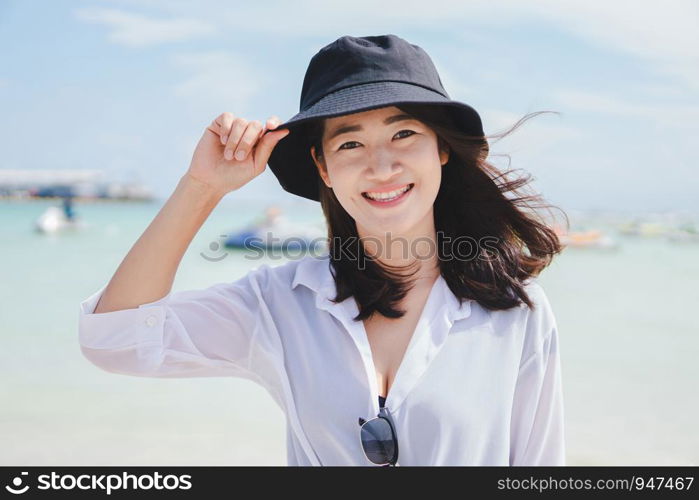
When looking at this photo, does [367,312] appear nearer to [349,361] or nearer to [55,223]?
[349,361]

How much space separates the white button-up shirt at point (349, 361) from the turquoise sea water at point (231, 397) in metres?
0.86

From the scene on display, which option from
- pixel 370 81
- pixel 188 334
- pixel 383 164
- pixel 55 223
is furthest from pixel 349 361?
pixel 55 223

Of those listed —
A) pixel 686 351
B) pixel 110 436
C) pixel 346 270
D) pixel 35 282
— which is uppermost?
pixel 35 282

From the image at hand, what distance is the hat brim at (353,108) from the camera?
185 cm

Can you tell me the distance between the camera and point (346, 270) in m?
2.19

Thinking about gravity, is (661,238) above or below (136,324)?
above

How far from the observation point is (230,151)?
1944 millimetres

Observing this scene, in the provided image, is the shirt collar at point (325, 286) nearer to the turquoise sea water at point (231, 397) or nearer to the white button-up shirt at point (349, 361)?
the white button-up shirt at point (349, 361)

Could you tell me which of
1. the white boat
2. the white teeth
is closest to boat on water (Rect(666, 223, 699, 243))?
the white teeth

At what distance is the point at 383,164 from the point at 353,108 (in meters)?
0.20

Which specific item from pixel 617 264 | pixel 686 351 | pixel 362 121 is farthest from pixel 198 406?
pixel 617 264

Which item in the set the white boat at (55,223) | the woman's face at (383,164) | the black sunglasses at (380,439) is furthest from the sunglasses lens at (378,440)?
the white boat at (55,223)

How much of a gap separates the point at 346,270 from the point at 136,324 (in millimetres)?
683
